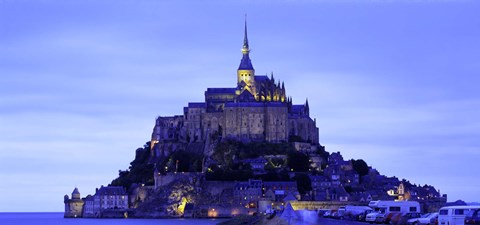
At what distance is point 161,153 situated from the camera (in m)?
166

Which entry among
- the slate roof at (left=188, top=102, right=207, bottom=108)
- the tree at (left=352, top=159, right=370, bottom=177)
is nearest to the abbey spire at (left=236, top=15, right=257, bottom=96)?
the slate roof at (left=188, top=102, right=207, bottom=108)

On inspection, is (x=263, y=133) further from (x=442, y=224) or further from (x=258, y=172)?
(x=442, y=224)

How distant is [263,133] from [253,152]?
5483 millimetres

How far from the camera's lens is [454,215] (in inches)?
1834

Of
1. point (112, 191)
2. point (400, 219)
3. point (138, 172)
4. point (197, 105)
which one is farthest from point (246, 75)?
point (400, 219)

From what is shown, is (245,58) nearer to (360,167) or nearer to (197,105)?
(197,105)

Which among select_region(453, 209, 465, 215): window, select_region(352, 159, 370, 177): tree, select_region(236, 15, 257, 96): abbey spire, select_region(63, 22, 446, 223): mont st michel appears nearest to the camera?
select_region(453, 209, 465, 215): window

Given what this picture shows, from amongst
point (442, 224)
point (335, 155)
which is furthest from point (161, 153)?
point (442, 224)

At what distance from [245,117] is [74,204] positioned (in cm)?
3919

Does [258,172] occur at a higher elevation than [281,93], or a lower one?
lower

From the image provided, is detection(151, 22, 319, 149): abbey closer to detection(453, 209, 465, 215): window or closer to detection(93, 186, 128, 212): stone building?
detection(93, 186, 128, 212): stone building

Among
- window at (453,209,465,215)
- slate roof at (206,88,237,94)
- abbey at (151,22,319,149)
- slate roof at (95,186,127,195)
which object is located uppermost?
slate roof at (206,88,237,94)

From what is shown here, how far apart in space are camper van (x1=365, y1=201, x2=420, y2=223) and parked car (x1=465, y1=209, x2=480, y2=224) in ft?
47.0

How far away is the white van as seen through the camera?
4575 cm
